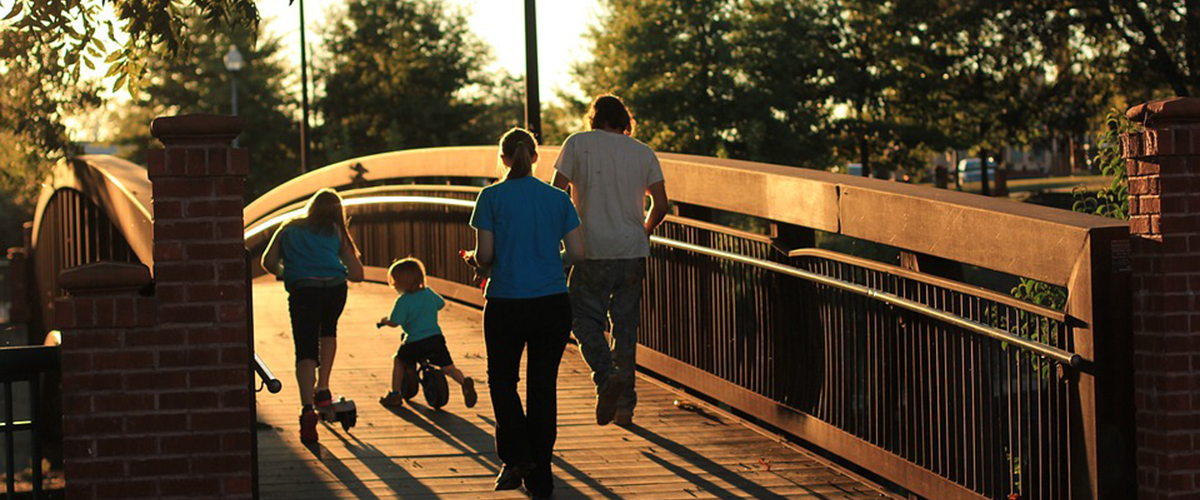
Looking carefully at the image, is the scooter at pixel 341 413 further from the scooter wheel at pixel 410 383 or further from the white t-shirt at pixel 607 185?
the white t-shirt at pixel 607 185

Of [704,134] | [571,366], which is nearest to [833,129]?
[704,134]

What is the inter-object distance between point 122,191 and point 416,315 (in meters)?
2.32

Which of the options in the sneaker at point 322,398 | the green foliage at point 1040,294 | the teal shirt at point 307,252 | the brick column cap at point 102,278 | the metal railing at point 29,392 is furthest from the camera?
the green foliage at point 1040,294

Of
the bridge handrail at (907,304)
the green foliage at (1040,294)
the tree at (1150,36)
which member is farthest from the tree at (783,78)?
the bridge handrail at (907,304)

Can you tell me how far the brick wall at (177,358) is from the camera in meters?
5.44

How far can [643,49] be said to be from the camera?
55906 millimetres

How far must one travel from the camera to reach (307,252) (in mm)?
8188

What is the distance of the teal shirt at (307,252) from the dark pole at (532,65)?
20.9 ft

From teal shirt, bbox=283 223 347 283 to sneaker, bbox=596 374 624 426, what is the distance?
158 cm

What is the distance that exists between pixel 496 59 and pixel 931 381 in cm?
5555

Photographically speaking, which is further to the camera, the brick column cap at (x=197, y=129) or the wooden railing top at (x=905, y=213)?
the wooden railing top at (x=905, y=213)

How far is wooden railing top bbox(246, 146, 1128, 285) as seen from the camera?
18.5 feet

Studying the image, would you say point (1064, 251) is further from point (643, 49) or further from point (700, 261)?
point (643, 49)

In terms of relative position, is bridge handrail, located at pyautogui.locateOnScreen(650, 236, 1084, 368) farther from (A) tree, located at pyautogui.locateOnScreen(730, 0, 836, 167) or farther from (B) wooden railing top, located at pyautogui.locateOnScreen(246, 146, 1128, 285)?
(A) tree, located at pyautogui.locateOnScreen(730, 0, 836, 167)
